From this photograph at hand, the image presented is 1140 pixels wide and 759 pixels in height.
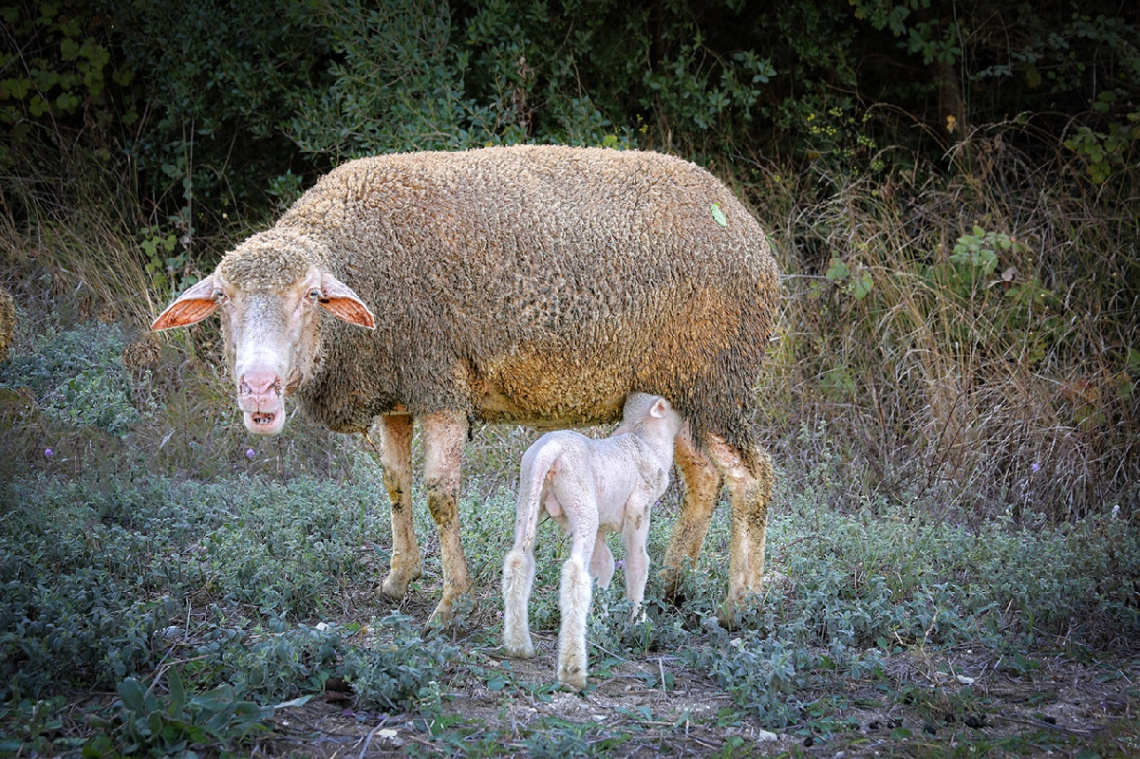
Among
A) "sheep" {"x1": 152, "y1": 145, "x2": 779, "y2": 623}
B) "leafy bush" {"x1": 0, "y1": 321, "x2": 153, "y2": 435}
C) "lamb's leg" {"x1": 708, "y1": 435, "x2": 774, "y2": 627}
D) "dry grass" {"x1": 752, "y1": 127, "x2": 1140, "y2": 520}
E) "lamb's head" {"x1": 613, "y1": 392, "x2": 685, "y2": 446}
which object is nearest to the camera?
"sheep" {"x1": 152, "y1": 145, "x2": 779, "y2": 623}

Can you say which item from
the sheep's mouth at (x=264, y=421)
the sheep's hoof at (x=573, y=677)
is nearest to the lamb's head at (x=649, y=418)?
the sheep's hoof at (x=573, y=677)

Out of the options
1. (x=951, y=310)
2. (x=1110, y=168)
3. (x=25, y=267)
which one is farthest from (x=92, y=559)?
(x=1110, y=168)

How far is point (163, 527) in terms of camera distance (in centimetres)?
538

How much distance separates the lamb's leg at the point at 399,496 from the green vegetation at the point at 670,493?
129 mm

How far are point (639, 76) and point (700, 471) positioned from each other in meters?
4.56

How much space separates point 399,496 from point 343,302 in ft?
A: 3.86

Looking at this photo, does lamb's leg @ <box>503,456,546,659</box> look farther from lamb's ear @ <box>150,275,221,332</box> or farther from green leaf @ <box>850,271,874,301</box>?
green leaf @ <box>850,271,874,301</box>

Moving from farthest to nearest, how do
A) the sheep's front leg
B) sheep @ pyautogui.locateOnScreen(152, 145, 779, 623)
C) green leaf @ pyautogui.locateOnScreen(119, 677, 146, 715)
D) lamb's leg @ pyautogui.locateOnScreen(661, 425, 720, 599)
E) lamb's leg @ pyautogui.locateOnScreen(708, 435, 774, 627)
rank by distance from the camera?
lamb's leg @ pyautogui.locateOnScreen(661, 425, 720, 599) → lamb's leg @ pyautogui.locateOnScreen(708, 435, 774, 627) → sheep @ pyautogui.locateOnScreen(152, 145, 779, 623) → the sheep's front leg → green leaf @ pyautogui.locateOnScreen(119, 677, 146, 715)

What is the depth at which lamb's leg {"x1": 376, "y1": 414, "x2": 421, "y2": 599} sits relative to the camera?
4941 millimetres

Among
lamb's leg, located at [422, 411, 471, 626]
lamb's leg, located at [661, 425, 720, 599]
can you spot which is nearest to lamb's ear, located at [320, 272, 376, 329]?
lamb's leg, located at [422, 411, 471, 626]

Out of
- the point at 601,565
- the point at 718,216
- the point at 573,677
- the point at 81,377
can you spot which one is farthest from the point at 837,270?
the point at 81,377

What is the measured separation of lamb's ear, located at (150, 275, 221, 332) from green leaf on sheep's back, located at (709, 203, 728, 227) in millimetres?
2154

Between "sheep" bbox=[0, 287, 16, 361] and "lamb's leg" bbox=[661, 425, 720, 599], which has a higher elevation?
"sheep" bbox=[0, 287, 16, 361]

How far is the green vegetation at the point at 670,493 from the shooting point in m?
3.72
